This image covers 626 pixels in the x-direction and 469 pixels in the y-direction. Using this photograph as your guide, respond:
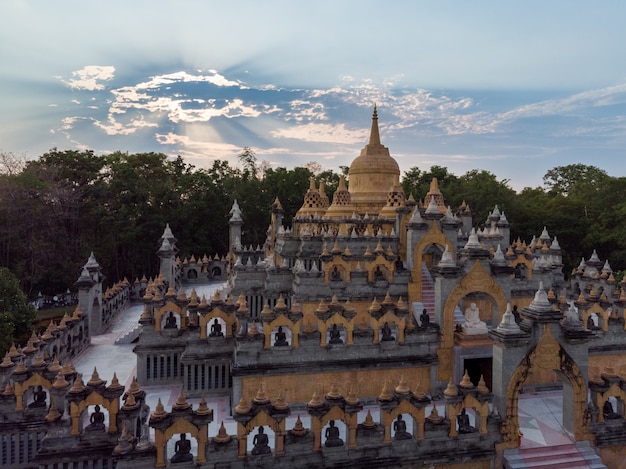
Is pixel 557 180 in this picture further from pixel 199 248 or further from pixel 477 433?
pixel 477 433

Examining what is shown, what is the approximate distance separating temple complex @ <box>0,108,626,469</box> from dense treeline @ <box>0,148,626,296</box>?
726 inches

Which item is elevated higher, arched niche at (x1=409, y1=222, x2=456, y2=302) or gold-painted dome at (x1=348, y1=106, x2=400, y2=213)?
gold-painted dome at (x1=348, y1=106, x2=400, y2=213)

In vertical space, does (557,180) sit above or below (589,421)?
above

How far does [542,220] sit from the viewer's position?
176ft

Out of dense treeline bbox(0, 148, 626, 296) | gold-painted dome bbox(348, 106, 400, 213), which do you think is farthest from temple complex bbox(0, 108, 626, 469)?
dense treeline bbox(0, 148, 626, 296)

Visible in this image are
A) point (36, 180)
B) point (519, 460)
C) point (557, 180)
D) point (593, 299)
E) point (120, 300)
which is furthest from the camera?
point (557, 180)

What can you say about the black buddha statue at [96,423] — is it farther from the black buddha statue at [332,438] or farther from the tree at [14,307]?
the tree at [14,307]

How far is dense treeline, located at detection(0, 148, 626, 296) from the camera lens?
131 ft

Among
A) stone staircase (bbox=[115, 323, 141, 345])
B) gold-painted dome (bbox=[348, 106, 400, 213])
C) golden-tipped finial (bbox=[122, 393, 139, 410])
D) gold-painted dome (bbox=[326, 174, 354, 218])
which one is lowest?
stone staircase (bbox=[115, 323, 141, 345])

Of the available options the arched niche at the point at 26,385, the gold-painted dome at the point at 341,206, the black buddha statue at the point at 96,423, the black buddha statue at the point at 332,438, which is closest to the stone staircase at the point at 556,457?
the black buddha statue at the point at 332,438

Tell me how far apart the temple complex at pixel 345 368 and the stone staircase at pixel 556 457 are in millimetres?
76

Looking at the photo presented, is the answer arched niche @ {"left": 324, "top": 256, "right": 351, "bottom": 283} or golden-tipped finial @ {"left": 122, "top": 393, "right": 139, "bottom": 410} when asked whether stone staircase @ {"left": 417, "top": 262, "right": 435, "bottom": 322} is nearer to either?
arched niche @ {"left": 324, "top": 256, "right": 351, "bottom": 283}

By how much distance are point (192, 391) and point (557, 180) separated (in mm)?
82264

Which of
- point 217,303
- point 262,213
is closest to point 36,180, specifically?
point 262,213
